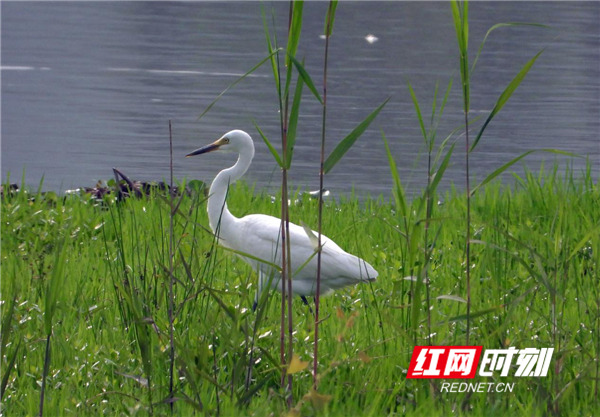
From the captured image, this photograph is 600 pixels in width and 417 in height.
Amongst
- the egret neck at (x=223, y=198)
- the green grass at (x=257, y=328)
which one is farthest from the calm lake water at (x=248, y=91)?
the green grass at (x=257, y=328)

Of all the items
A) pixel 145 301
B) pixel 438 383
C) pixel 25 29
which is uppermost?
pixel 25 29

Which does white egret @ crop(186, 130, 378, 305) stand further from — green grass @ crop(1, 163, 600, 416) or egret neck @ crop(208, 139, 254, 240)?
green grass @ crop(1, 163, 600, 416)

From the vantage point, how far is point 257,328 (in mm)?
3295

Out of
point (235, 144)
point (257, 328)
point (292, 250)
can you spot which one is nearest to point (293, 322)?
point (257, 328)

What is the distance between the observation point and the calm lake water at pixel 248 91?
871 cm

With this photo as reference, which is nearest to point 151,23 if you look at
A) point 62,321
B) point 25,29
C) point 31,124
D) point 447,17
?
point 25,29

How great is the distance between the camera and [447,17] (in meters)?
22.0

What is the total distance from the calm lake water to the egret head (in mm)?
1453

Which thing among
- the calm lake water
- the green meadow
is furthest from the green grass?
the calm lake water

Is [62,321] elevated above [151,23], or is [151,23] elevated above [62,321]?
[151,23]

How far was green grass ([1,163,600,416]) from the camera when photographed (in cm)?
307

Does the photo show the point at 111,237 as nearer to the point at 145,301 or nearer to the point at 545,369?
the point at 145,301

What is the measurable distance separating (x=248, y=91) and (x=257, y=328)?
29.3 ft

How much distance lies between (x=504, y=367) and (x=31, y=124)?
7.71m
